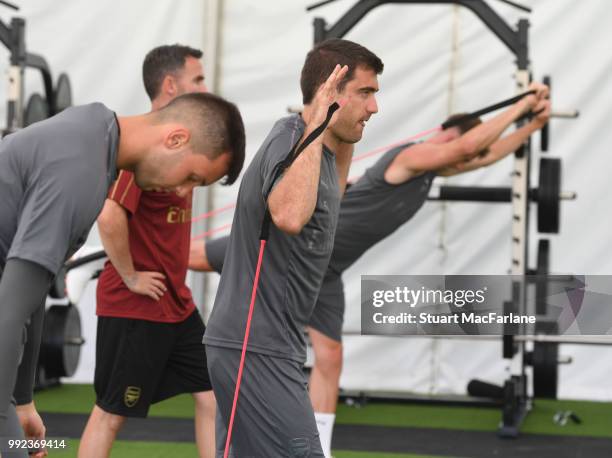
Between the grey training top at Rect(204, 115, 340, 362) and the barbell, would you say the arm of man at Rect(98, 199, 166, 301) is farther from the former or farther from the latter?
the barbell

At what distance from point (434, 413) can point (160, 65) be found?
110 inches

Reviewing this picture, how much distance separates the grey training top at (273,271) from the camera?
8.45ft

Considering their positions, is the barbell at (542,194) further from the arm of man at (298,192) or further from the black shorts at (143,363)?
the arm of man at (298,192)

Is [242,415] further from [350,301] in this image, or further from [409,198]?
[350,301]

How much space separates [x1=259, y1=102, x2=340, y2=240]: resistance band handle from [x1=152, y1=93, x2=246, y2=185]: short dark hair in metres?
0.21

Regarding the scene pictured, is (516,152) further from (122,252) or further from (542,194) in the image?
(122,252)

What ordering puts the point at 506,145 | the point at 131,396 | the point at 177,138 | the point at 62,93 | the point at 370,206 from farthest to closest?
the point at 62,93
the point at 506,145
the point at 370,206
the point at 131,396
the point at 177,138

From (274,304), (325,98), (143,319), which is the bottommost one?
(143,319)

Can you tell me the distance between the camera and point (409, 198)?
4.76 m

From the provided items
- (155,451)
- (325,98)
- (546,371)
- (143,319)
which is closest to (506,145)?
(546,371)

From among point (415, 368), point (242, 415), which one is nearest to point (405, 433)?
point (415, 368)

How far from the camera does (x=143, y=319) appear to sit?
139 inches

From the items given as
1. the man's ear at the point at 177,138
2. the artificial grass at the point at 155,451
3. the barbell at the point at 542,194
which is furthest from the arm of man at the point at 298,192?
the barbell at the point at 542,194

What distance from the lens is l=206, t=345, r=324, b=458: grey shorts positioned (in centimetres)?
Result: 255
